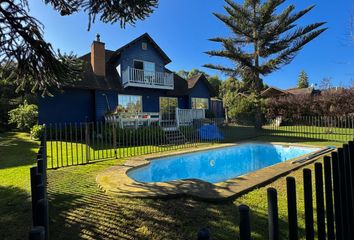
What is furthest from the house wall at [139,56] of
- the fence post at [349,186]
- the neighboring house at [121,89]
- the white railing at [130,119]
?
the fence post at [349,186]

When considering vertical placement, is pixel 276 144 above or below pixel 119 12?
below

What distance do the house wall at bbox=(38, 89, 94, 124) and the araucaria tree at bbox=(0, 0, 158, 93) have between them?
10404 mm

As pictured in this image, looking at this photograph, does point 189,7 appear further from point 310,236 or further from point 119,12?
point 310,236

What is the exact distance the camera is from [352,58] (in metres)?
9.24

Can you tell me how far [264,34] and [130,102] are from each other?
14.7 metres

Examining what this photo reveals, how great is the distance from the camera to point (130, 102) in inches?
870

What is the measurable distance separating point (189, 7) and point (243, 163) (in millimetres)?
12535

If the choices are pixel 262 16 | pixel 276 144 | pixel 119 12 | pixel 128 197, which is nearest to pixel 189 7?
pixel 262 16

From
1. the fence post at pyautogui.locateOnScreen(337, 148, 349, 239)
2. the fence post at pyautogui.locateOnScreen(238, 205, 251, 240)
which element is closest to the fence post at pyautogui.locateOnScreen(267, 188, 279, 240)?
the fence post at pyautogui.locateOnScreen(238, 205, 251, 240)

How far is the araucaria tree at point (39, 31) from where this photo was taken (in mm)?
6434

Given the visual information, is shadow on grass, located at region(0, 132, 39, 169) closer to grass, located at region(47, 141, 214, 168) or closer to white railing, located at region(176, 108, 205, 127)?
grass, located at region(47, 141, 214, 168)

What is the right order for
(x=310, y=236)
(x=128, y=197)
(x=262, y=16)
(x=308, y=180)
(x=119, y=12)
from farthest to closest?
1. (x=262, y=16)
2. (x=119, y=12)
3. (x=128, y=197)
4. (x=310, y=236)
5. (x=308, y=180)

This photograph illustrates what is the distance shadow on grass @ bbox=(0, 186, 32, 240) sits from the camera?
12.9ft

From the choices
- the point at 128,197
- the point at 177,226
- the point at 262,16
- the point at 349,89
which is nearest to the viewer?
the point at 177,226
